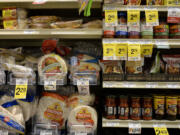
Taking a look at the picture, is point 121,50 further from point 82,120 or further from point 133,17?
point 82,120

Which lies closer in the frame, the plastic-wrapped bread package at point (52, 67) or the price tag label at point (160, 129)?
the price tag label at point (160, 129)

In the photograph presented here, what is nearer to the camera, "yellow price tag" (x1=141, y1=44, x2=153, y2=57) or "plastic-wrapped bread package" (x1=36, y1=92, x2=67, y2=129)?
"yellow price tag" (x1=141, y1=44, x2=153, y2=57)

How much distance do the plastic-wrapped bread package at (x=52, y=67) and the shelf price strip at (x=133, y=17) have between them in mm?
706

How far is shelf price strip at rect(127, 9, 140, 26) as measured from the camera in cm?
161

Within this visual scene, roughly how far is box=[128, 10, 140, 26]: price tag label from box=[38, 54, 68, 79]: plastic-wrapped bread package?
71cm

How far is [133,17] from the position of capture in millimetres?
1623

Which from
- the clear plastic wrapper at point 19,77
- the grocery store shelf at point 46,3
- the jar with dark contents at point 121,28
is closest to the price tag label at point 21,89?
the clear plastic wrapper at point 19,77

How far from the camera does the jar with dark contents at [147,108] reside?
164 cm

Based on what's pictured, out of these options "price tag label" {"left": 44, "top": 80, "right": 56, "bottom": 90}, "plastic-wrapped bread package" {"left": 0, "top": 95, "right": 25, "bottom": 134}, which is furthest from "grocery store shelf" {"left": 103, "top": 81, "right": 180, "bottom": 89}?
"plastic-wrapped bread package" {"left": 0, "top": 95, "right": 25, "bottom": 134}

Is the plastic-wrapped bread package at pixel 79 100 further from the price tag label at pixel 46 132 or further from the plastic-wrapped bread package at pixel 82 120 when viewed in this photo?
the price tag label at pixel 46 132

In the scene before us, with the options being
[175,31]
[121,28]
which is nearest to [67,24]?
[121,28]

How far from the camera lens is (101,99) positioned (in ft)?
6.75

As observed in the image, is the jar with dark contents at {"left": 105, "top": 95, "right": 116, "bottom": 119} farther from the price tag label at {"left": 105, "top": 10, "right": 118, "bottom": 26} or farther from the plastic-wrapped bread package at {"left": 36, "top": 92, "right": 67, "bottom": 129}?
the price tag label at {"left": 105, "top": 10, "right": 118, "bottom": 26}

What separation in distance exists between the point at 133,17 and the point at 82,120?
1021mm
